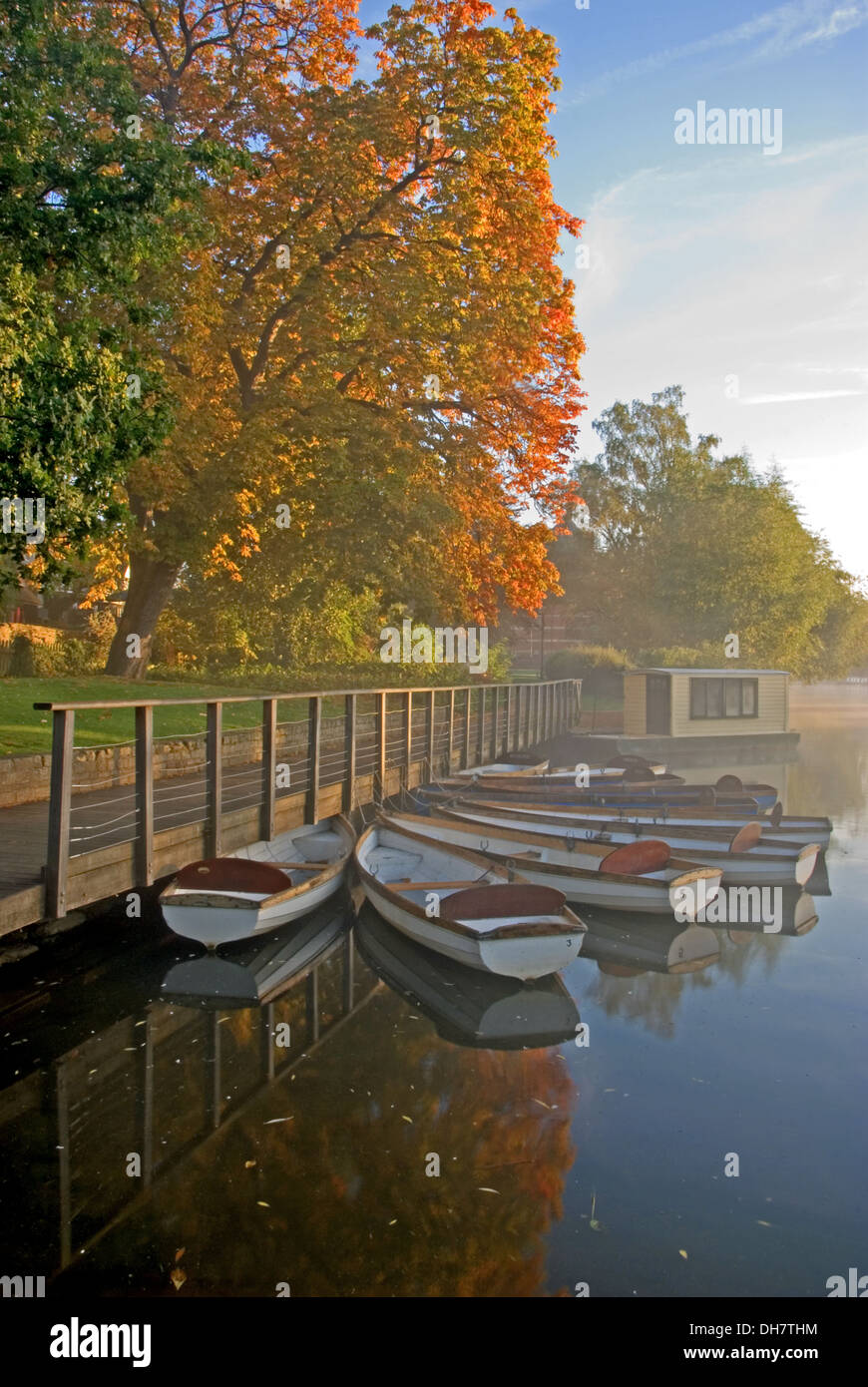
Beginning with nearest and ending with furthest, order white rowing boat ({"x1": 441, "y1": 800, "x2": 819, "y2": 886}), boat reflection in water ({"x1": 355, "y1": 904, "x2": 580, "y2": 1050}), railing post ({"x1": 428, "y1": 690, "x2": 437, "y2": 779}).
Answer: boat reflection in water ({"x1": 355, "y1": 904, "x2": 580, "y2": 1050})
white rowing boat ({"x1": 441, "y1": 800, "x2": 819, "y2": 886})
railing post ({"x1": 428, "y1": 690, "x2": 437, "y2": 779})

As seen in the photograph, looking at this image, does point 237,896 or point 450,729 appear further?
point 450,729

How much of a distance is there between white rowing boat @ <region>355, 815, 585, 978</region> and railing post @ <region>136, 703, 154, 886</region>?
110 inches

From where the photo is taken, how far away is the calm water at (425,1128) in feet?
18.9

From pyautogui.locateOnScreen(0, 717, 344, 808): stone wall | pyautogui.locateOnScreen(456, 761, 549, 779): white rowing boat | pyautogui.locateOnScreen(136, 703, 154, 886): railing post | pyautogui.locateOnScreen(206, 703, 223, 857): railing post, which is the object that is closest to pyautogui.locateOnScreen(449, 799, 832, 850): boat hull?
pyautogui.locateOnScreen(0, 717, 344, 808): stone wall

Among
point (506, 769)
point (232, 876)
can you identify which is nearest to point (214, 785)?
point (232, 876)

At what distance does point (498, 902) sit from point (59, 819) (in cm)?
447

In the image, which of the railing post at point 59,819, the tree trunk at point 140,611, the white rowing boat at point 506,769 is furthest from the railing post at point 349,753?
the railing post at point 59,819

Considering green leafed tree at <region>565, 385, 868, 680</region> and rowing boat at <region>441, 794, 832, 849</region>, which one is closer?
rowing boat at <region>441, 794, 832, 849</region>

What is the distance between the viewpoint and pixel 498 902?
10.8 m

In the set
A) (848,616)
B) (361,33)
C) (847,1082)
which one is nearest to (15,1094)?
(847,1082)

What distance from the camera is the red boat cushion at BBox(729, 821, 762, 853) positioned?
15.4 meters

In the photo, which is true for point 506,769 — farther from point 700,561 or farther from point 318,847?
point 700,561

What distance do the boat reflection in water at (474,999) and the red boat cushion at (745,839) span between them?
5306 millimetres

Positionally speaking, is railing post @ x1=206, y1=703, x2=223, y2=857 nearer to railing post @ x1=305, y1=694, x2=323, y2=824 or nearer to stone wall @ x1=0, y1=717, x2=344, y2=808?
stone wall @ x1=0, y1=717, x2=344, y2=808
